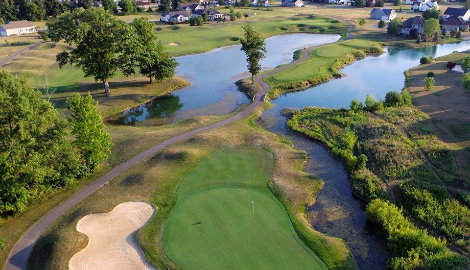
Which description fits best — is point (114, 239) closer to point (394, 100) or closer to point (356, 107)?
point (356, 107)

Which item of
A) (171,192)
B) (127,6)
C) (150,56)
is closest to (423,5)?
(127,6)

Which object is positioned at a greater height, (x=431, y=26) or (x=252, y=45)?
(x=431, y=26)

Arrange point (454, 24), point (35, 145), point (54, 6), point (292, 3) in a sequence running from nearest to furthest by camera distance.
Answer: point (35, 145) < point (454, 24) < point (54, 6) < point (292, 3)

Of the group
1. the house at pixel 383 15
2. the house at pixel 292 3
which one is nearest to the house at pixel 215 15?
the house at pixel 292 3

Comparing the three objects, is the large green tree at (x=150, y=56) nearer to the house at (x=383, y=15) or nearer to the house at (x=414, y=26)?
the house at (x=414, y=26)

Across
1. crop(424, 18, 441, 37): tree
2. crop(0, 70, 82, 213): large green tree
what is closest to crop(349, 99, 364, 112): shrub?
crop(0, 70, 82, 213): large green tree

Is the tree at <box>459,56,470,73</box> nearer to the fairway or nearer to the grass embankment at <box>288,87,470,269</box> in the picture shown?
the grass embankment at <box>288,87,470,269</box>

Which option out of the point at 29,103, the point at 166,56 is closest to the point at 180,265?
the point at 29,103
